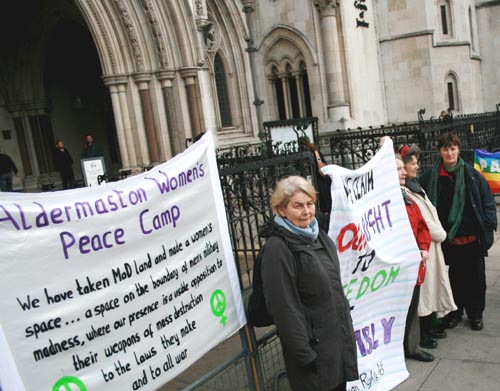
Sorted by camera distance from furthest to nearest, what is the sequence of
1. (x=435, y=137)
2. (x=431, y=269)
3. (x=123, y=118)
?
(x=123, y=118), (x=435, y=137), (x=431, y=269)

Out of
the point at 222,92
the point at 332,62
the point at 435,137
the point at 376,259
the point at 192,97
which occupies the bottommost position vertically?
the point at 376,259

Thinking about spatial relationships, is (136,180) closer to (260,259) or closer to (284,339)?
(260,259)

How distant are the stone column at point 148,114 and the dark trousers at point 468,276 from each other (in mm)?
9904

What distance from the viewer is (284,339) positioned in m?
2.63

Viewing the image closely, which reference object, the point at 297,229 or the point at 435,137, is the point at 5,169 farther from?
the point at 297,229

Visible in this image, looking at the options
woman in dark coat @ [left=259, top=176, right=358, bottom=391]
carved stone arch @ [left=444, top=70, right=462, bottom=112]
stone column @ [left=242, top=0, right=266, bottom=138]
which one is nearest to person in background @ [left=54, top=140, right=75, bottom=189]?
stone column @ [left=242, top=0, right=266, bottom=138]

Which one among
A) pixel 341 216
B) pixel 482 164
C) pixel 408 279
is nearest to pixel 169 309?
pixel 341 216

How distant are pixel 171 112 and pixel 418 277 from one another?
10539 millimetres

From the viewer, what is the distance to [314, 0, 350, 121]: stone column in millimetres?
15891

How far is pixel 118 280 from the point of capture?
7.99ft

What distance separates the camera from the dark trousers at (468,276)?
459 centimetres

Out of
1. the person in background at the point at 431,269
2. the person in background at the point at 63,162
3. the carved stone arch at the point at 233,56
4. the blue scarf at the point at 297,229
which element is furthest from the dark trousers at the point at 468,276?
the carved stone arch at the point at 233,56

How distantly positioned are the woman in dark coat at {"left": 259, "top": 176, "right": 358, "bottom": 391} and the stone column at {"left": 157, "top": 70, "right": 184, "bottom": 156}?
1091 centimetres

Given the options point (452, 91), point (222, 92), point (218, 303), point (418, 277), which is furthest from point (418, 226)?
point (452, 91)
